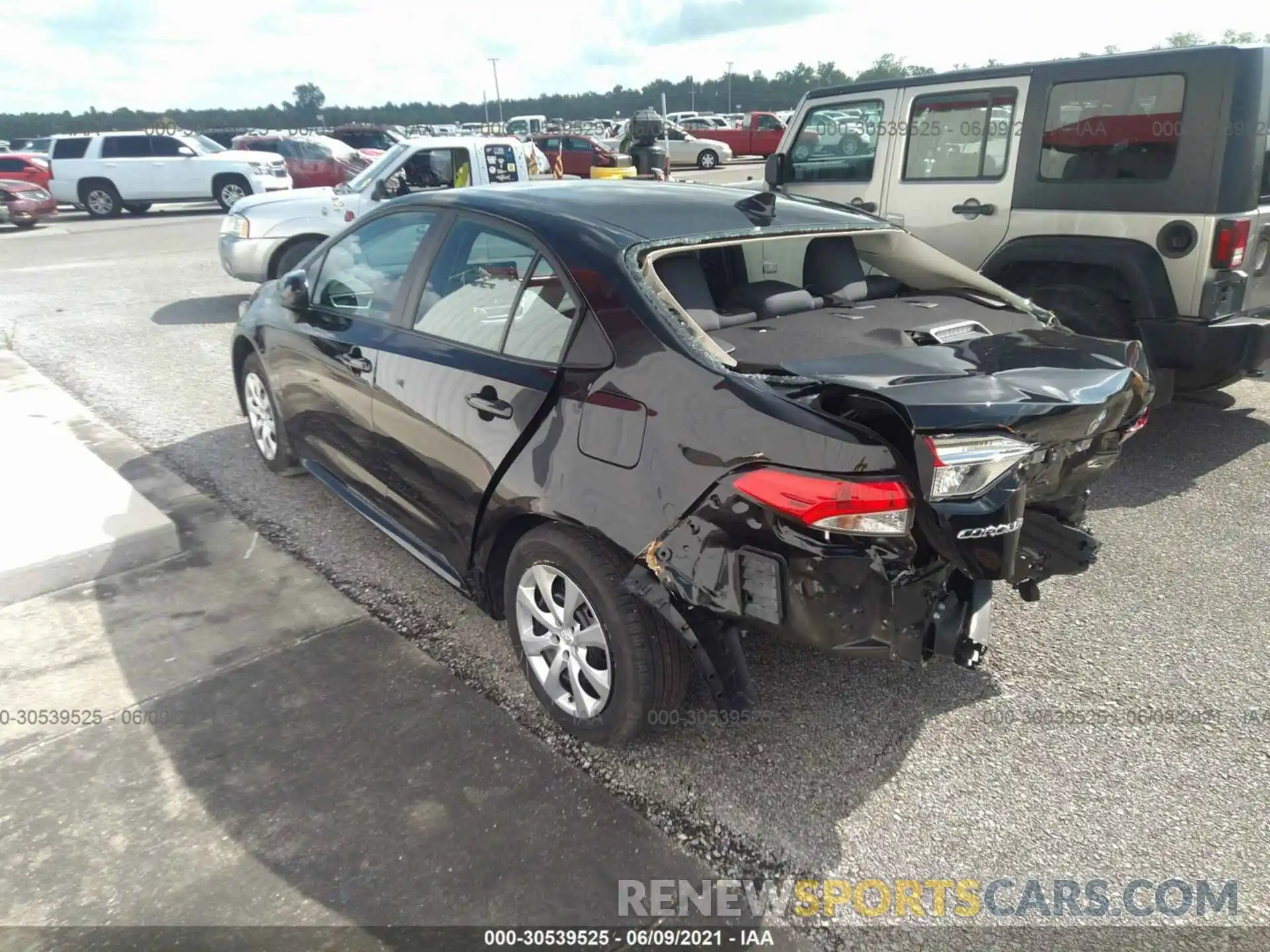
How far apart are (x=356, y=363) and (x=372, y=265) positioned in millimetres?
522

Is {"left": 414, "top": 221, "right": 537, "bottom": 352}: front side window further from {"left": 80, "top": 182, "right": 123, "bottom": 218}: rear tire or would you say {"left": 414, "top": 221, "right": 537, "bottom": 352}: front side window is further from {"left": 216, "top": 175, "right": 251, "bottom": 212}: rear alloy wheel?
{"left": 80, "top": 182, "right": 123, "bottom": 218}: rear tire

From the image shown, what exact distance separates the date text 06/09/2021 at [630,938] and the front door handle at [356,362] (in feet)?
7.37

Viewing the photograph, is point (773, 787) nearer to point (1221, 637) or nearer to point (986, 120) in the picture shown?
point (1221, 637)

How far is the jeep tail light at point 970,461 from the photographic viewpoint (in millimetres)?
2156

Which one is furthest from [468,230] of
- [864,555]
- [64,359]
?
[64,359]

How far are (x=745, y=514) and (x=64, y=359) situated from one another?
766 cm

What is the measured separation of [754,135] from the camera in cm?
3422

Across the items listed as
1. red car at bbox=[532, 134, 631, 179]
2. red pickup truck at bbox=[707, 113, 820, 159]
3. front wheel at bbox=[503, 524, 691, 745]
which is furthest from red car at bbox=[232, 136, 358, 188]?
front wheel at bbox=[503, 524, 691, 745]

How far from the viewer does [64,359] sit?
7.69 m

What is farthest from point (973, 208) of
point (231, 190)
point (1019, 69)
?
point (231, 190)

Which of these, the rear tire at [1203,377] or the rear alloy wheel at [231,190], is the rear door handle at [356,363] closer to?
the rear tire at [1203,377]

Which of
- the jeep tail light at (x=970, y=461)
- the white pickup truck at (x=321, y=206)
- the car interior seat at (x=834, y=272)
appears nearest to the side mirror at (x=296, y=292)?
the car interior seat at (x=834, y=272)

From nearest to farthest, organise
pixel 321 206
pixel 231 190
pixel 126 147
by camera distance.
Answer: pixel 321 206 < pixel 126 147 < pixel 231 190

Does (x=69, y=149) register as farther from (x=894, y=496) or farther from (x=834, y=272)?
(x=894, y=496)
